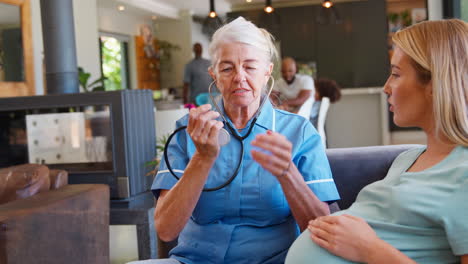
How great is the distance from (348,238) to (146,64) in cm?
809

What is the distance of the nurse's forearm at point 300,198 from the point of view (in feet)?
3.74

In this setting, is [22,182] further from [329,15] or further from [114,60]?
[114,60]

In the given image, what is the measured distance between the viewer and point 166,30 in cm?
938

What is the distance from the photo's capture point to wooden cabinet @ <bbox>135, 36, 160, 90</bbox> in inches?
336

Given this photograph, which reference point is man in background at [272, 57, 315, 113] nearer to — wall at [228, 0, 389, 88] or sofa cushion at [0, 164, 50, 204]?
wall at [228, 0, 389, 88]

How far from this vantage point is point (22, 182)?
83.7 inches

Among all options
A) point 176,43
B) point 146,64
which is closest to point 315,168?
point 146,64

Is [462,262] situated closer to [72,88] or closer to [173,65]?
[72,88]

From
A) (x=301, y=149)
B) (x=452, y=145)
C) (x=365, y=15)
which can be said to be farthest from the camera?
(x=365, y=15)

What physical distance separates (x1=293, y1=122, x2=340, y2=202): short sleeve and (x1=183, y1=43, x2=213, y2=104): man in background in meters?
5.62

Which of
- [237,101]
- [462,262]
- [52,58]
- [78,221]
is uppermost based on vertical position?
[52,58]

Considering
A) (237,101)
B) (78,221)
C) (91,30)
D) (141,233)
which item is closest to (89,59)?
(91,30)

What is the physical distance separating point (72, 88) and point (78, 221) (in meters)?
1.58

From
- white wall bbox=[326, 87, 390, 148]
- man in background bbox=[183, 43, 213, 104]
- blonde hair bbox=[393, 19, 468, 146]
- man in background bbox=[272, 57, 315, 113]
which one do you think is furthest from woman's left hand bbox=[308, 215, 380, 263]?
white wall bbox=[326, 87, 390, 148]
